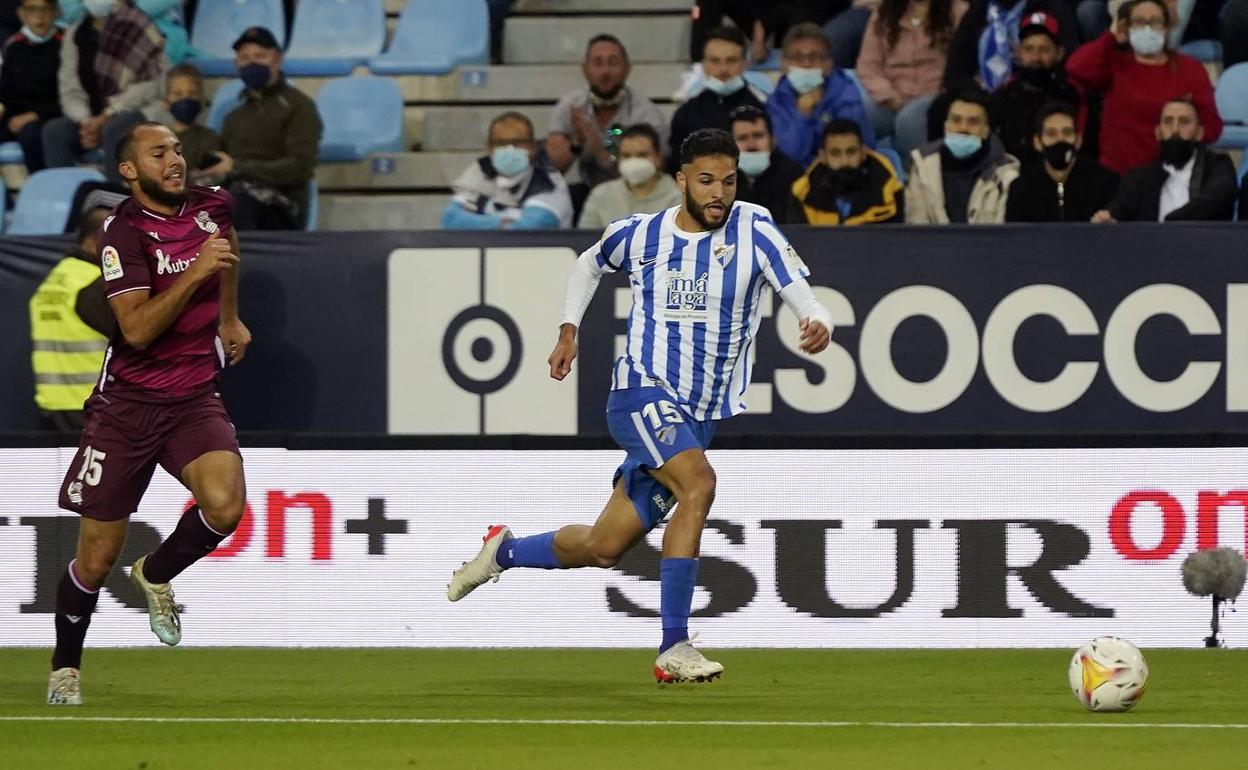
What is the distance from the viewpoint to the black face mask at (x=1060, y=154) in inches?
470

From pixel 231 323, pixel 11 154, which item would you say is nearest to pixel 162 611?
pixel 231 323

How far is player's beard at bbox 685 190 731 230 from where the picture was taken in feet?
26.7

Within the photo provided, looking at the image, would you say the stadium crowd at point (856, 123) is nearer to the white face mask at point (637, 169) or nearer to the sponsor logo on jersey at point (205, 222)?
the white face mask at point (637, 169)

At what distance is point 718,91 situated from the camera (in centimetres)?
1309

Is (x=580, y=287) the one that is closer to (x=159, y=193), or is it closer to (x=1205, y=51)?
(x=159, y=193)

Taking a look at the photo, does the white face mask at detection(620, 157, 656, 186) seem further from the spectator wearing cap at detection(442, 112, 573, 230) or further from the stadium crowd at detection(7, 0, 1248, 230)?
the spectator wearing cap at detection(442, 112, 573, 230)

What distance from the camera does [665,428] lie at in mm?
8133

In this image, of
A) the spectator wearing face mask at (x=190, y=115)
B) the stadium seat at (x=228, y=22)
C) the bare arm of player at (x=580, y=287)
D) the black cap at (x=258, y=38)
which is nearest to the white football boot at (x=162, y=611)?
the bare arm of player at (x=580, y=287)

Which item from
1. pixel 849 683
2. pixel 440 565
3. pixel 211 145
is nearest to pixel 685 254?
pixel 849 683

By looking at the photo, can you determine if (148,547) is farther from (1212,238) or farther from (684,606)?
(1212,238)

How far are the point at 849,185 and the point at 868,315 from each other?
96 centimetres

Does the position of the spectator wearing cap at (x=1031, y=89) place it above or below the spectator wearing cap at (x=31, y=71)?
below

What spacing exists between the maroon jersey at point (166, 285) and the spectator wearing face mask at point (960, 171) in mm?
5110

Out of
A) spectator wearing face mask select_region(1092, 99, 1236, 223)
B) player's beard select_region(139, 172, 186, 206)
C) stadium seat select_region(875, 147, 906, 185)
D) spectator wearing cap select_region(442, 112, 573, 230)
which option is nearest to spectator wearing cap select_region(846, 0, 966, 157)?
stadium seat select_region(875, 147, 906, 185)
